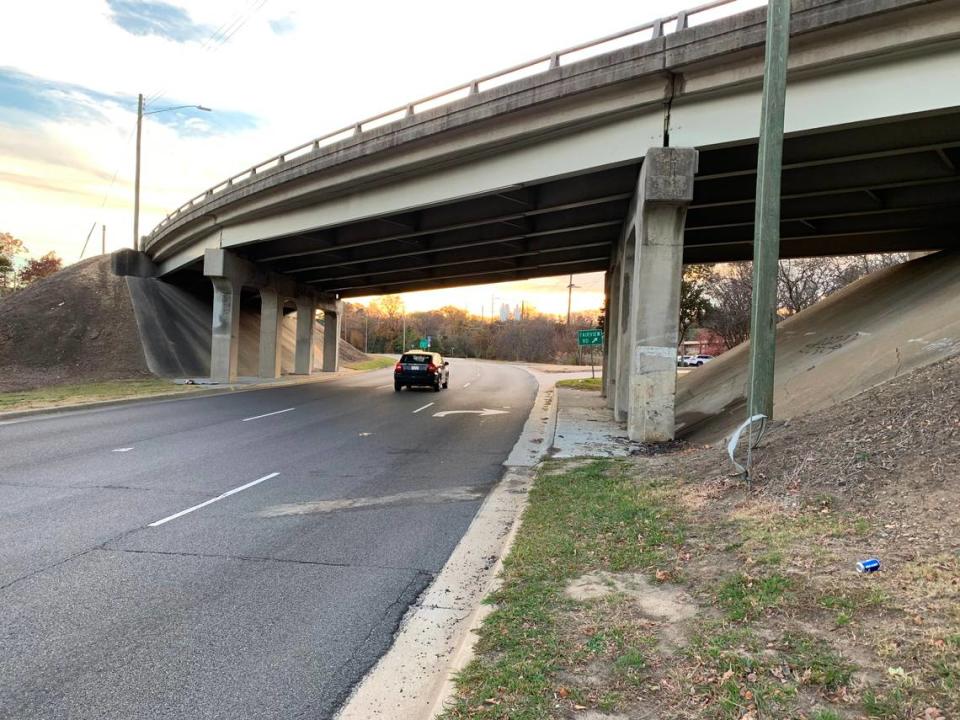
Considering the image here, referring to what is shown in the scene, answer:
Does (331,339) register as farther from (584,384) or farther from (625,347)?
(625,347)

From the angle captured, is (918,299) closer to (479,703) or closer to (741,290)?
(479,703)

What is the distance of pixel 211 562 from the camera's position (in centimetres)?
539

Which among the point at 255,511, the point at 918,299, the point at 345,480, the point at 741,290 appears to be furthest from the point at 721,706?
the point at 741,290

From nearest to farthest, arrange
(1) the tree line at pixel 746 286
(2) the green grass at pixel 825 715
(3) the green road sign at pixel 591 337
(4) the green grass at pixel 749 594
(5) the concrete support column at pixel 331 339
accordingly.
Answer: (2) the green grass at pixel 825 715 < (4) the green grass at pixel 749 594 < (3) the green road sign at pixel 591 337 < (1) the tree line at pixel 746 286 < (5) the concrete support column at pixel 331 339

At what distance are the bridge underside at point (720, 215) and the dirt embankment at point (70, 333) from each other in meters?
7.58

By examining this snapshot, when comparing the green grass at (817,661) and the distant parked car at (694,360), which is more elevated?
the distant parked car at (694,360)

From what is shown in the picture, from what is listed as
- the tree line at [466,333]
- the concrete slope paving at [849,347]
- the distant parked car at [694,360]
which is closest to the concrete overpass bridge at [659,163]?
the concrete slope paving at [849,347]

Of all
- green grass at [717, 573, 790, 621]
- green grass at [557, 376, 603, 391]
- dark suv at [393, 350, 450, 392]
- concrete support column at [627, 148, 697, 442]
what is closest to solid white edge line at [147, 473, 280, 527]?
green grass at [717, 573, 790, 621]

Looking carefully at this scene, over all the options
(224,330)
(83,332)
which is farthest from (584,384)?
(83,332)

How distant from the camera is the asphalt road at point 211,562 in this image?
3443 mm

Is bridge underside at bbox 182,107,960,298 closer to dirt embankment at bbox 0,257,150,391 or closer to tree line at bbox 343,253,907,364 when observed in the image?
dirt embankment at bbox 0,257,150,391

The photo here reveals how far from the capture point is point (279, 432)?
1334 centimetres

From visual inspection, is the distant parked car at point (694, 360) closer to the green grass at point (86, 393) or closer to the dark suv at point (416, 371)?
the dark suv at point (416, 371)

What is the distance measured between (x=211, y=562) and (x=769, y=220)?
7.32 metres
